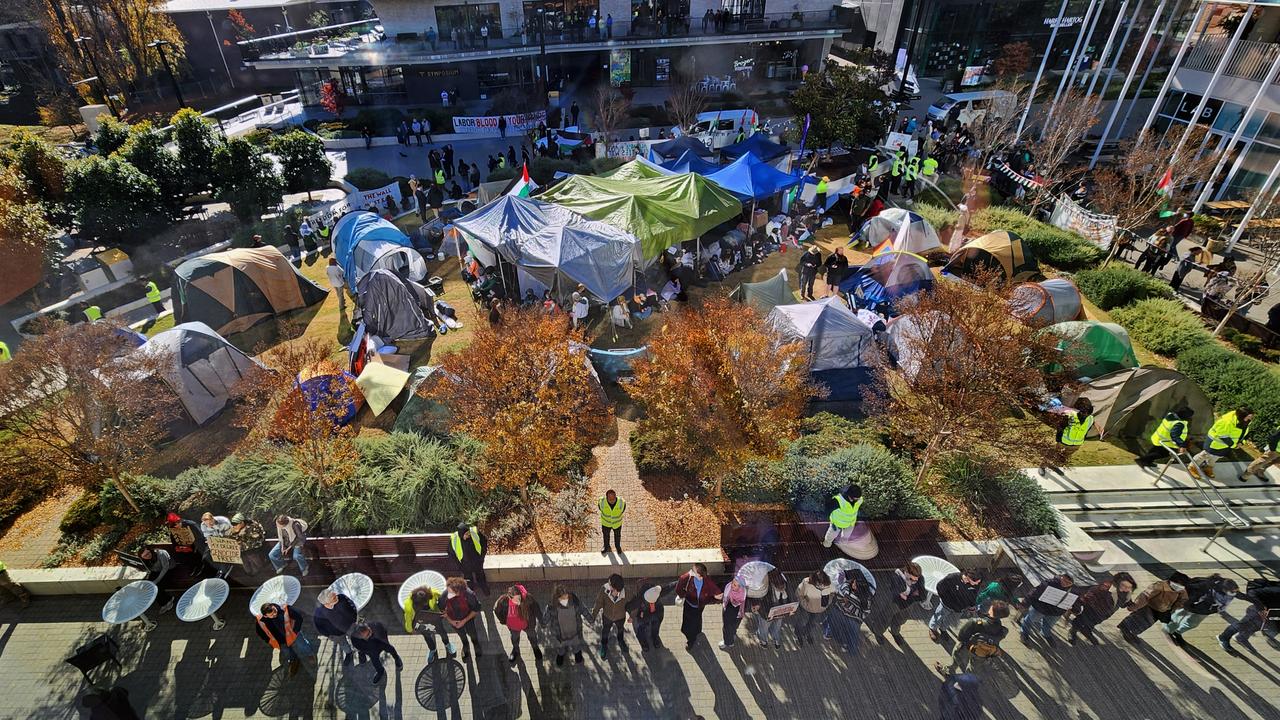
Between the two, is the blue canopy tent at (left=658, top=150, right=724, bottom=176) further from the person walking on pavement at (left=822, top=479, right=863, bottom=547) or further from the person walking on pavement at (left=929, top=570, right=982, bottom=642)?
the person walking on pavement at (left=929, top=570, right=982, bottom=642)

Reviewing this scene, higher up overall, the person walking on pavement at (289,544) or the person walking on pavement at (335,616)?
the person walking on pavement at (335,616)

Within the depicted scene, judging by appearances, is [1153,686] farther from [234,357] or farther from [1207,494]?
[234,357]

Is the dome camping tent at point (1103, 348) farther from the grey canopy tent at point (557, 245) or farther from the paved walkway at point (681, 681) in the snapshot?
the grey canopy tent at point (557, 245)

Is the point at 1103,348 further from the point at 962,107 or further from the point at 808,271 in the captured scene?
the point at 962,107

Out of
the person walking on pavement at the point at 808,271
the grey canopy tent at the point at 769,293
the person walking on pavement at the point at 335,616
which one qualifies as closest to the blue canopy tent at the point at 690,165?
the person walking on pavement at the point at 808,271

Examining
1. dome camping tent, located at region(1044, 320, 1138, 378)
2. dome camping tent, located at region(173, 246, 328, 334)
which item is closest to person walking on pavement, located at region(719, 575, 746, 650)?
dome camping tent, located at region(1044, 320, 1138, 378)
